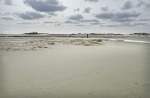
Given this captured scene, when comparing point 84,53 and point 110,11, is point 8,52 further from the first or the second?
point 110,11

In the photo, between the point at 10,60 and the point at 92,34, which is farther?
the point at 10,60

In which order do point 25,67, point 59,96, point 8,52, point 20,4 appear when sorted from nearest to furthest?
point 59,96 → point 20,4 → point 25,67 → point 8,52

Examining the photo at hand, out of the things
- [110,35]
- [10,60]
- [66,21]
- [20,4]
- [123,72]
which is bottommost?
[123,72]

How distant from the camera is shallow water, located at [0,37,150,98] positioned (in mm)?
1637

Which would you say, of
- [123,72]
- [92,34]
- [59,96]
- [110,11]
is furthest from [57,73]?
[110,11]

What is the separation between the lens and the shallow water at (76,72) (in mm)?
1637

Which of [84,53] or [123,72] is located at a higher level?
[84,53]

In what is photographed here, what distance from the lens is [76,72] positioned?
6.09 feet

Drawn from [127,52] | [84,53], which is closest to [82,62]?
[84,53]

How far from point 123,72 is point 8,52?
1204mm

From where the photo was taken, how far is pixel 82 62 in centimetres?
197

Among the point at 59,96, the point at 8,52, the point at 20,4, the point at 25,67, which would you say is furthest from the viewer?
the point at 8,52

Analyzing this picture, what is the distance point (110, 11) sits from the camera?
72.5 inches

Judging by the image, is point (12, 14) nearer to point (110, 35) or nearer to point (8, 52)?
point (8, 52)
